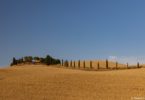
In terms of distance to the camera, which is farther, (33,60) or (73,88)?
(33,60)

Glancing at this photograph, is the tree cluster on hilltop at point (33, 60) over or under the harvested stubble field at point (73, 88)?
over

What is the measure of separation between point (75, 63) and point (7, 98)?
4259 centimetres

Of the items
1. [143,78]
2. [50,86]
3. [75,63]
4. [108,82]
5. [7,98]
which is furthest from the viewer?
[75,63]

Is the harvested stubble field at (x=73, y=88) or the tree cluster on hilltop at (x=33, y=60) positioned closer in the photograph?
the harvested stubble field at (x=73, y=88)

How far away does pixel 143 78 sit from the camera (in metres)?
36.0

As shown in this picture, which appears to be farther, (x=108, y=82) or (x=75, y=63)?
(x=75, y=63)

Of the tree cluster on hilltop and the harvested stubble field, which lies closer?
the harvested stubble field

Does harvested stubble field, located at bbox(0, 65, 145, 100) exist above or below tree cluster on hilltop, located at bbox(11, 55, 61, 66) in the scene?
below

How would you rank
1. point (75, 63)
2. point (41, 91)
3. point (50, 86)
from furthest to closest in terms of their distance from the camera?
1. point (75, 63)
2. point (50, 86)
3. point (41, 91)

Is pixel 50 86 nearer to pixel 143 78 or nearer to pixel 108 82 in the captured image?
pixel 108 82

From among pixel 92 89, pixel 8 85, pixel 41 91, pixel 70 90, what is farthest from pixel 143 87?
pixel 8 85

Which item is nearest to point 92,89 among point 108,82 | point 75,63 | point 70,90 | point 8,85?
point 70,90

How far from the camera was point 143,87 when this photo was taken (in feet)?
101

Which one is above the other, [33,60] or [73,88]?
[33,60]
